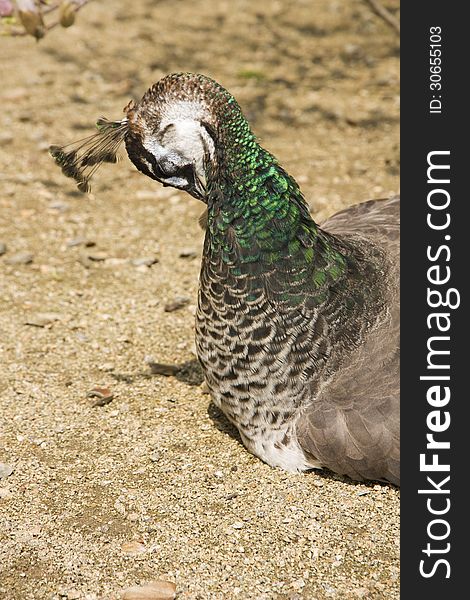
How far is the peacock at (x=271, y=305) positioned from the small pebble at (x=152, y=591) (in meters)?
0.85

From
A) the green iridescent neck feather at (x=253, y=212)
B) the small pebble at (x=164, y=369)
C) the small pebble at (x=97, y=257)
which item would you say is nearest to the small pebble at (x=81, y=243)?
the small pebble at (x=97, y=257)

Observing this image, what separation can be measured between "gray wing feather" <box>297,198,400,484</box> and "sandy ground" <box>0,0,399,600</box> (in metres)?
0.23

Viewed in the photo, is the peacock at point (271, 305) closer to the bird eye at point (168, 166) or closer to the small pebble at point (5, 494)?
the bird eye at point (168, 166)

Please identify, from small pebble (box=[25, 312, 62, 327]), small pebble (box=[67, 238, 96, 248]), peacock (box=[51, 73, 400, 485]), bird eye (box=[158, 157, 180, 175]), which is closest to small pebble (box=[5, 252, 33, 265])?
small pebble (box=[67, 238, 96, 248])

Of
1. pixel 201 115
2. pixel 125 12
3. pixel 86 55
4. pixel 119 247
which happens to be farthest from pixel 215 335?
pixel 125 12

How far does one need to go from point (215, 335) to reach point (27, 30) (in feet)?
6.82

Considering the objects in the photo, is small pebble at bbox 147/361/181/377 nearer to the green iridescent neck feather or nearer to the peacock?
the peacock

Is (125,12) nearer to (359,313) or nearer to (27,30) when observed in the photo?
(27,30)

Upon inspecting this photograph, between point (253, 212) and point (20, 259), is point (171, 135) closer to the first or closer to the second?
point (253, 212)

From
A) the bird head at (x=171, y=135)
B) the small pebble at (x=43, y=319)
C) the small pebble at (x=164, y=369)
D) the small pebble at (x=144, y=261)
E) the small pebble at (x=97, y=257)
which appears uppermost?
the bird head at (x=171, y=135)

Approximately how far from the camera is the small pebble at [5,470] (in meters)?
4.26

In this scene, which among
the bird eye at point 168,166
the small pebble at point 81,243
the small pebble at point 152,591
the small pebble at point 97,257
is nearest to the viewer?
the small pebble at point 152,591

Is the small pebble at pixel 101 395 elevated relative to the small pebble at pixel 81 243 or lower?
Answer: lower

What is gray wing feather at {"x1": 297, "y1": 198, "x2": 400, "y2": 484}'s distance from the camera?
394 cm
